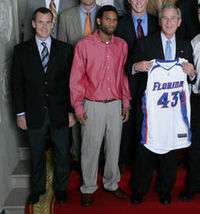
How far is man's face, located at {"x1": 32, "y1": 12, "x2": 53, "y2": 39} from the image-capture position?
9.96ft

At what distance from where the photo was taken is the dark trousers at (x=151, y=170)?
3297mm

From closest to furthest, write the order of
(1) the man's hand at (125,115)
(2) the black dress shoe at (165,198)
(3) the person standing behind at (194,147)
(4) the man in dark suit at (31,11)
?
(3) the person standing behind at (194,147) → (1) the man's hand at (125,115) → (2) the black dress shoe at (165,198) → (4) the man in dark suit at (31,11)

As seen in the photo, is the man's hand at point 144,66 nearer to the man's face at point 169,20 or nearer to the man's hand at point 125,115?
the man's face at point 169,20

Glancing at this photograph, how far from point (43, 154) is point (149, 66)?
113cm

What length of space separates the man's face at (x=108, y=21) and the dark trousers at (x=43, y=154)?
0.82 meters

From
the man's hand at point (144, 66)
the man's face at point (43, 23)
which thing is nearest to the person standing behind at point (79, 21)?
the man's face at point (43, 23)

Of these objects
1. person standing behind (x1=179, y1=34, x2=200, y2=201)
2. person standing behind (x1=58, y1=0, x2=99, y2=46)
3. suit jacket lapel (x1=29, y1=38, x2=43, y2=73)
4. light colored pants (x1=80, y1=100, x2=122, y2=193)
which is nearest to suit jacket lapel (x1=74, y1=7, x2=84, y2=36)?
person standing behind (x1=58, y1=0, x2=99, y2=46)

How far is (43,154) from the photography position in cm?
336

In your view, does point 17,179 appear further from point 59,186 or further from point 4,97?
point 4,97

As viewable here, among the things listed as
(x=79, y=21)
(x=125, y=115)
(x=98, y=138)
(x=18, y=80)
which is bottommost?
(x=98, y=138)

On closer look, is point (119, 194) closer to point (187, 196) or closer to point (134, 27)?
point (187, 196)

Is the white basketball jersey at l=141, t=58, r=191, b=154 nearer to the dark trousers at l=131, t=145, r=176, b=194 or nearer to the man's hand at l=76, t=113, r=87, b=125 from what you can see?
the dark trousers at l=131, t=145, r=176, b=194

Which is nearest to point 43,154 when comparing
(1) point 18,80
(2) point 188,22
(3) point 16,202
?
(3) point 16,202

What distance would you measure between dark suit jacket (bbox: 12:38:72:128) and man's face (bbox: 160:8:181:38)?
76 centimetres
